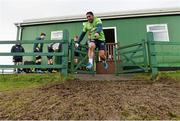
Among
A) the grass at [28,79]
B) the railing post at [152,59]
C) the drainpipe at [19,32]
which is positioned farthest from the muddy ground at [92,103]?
the drainpipe at [19,32]

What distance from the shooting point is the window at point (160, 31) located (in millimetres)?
12750

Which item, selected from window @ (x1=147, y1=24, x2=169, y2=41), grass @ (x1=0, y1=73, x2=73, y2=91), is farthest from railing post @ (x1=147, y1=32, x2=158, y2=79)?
window @ (x1=147, y1=24, x2=169, y2=41)

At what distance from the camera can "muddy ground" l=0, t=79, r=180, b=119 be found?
3.86 meters

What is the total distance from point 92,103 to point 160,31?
31.5 ft

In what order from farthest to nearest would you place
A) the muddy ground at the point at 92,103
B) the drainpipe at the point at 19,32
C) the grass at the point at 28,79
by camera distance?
the drainpipe at the point at 19,32 < the grass at the point at 28,79 < the muddy ground at the point at 92,103

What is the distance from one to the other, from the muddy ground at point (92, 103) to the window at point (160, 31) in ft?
24.7

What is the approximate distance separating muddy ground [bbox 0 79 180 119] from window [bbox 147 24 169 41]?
7540mm

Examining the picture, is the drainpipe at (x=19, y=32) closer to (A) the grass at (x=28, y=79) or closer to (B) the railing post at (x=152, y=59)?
(A) the grass at (x=28, y=79)

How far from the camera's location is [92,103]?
169 inches

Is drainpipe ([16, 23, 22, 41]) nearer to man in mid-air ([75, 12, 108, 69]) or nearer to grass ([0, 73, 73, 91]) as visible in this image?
grass ([0, 73, 73, 91])

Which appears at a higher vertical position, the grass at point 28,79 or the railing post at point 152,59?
the railing post at point 152,59

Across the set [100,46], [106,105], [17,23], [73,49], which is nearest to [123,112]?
[106,105]

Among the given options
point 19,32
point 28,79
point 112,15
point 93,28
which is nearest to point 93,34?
point 93,28

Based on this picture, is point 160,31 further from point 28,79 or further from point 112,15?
point 28,79
